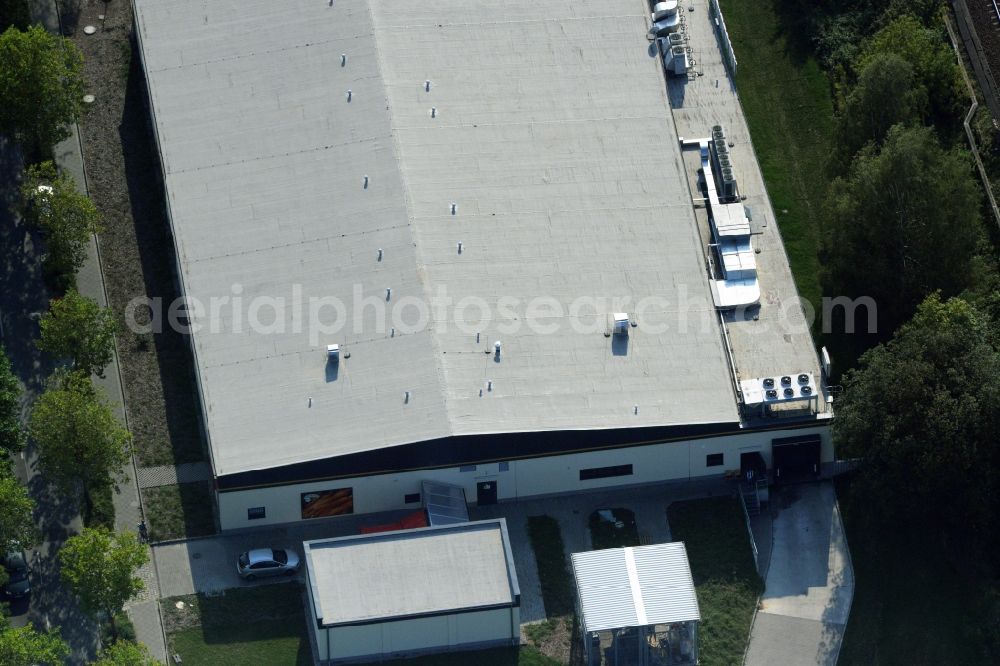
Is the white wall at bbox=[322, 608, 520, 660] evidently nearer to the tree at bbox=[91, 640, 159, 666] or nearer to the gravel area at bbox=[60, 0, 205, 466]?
the tree at bbox=[91, 640, 159, 666]

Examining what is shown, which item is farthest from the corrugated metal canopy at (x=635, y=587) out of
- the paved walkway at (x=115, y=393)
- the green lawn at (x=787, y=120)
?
the paved walkway at (x=115, y=393)

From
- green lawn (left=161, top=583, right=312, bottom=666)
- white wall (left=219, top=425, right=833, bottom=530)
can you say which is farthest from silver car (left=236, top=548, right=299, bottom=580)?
white wall (left=219, top=425, right=833, bottom=530)

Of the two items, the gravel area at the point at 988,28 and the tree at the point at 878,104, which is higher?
the gravel area at the point at 988,28

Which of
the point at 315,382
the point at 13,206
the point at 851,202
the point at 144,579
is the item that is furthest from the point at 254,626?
the point at 851,202

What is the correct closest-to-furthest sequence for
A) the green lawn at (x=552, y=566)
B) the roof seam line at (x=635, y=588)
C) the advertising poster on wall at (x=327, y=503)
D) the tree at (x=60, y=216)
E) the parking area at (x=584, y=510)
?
the roof seam line at (x=635, y=588) → the green lawn at (x=552, y=566) → the advertising poster on wall at (x=327, y=503) → the parking area at (x=584, y=510) → the tree at (x=60, y=216)

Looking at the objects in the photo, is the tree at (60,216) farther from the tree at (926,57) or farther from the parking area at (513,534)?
the tree at (926,57)

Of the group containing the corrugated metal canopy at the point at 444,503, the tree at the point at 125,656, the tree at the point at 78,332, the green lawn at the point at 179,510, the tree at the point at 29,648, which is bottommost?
the tree at the point at 125,656

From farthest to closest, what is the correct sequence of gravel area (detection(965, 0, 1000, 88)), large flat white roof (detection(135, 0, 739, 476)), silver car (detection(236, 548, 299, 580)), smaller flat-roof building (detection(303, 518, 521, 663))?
gravel area (detection(965, 0, 1000, 88)) < large flat white roof (detection(135, 0, 739, 476)) < silver car (detection(236, 548, 299, 580)) < smaller flat-roof building (detection(303, 518, 521, 663))

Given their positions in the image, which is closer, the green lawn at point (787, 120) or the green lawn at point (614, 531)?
the green lawn at point (614, 531)
